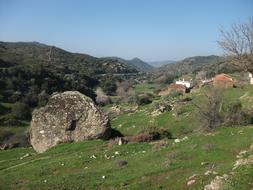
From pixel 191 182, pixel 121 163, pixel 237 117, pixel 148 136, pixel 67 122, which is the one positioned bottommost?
pixel 148 136

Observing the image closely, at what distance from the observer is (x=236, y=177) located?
45.1ft

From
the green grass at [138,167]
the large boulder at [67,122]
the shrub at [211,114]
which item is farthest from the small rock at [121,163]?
the shrub at [211,114]

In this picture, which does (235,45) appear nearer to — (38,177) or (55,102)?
(55,102)

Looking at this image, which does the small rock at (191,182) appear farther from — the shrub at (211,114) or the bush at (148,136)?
the shrub at (211,114)

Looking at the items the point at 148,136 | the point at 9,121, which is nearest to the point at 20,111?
the point at 9,121

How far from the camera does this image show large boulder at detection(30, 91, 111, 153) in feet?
97.5

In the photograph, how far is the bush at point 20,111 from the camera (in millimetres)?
90250

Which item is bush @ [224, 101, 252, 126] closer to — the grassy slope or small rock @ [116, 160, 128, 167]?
the grassy slope

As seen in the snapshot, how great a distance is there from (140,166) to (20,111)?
75.8 m

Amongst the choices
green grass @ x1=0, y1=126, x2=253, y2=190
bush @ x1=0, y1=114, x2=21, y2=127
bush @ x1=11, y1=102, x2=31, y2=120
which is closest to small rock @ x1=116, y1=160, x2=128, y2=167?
green grass @ x1=0, y1=126, x2=253, y2=190

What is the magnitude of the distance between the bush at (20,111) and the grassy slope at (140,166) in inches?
2578

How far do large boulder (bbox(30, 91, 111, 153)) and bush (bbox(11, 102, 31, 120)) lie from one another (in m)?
60.7

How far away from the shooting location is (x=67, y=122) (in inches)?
1180

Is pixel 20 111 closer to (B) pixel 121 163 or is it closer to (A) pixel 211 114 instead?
(A) pixel 211 114
